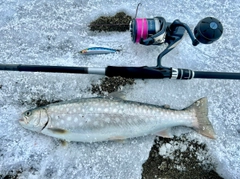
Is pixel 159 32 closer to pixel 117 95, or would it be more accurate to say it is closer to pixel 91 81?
pixel 117 95

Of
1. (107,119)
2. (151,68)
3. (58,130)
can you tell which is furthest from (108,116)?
(151,68)

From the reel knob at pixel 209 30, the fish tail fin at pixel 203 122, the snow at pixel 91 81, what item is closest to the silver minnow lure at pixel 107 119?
the fish tail fin at pixel 203 122

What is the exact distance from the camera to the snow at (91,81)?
2.63m

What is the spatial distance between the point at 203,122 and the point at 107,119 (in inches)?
32.1

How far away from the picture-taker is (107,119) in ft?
8.27

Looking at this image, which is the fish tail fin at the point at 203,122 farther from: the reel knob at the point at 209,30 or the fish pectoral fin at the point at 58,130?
the fish pectoral fin at the point at 58,130

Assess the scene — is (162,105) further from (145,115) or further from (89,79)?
(89,79)

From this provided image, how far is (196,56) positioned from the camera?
302cm

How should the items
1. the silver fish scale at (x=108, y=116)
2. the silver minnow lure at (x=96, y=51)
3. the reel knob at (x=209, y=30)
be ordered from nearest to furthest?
the reel knob at (x=209, y=30), the silver fish scale at (x=108, y=116), the silver minnow lure at (x=96, y=51)

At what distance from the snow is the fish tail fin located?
158mm

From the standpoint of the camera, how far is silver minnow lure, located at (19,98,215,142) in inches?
99.3

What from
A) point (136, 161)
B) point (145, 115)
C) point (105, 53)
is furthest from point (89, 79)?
point (136, 161)

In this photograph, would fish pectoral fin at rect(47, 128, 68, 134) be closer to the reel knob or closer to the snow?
the snow

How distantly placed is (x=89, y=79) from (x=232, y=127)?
139 centimetres
